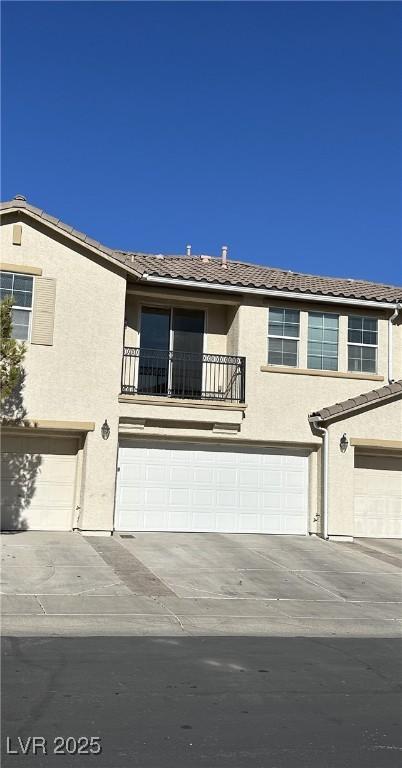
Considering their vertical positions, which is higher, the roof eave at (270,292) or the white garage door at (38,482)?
the roof eave at (270,292)

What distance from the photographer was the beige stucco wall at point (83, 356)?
53.1ft

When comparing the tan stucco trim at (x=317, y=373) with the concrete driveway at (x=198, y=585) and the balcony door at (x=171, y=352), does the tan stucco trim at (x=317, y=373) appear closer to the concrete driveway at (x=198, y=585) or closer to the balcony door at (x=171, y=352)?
the balcony door at (x=171, y=352)

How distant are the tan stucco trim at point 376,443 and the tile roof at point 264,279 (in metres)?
3.46

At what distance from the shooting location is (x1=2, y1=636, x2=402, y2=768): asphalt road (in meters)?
5.41

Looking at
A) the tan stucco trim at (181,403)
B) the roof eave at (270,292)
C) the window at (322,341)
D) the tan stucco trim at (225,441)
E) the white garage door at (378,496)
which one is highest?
the roof eave at (270,292)

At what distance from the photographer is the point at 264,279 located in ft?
62.0

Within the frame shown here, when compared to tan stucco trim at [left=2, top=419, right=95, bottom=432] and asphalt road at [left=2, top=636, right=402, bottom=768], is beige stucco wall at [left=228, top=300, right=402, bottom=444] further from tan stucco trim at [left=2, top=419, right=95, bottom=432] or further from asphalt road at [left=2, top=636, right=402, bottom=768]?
asphalt road at [left=2, top=636, right=402, bottom=768]

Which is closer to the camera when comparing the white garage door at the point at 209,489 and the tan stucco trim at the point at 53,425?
the tan stucco trim at the point at 53,425

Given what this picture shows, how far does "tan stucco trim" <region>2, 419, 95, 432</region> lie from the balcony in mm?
1459

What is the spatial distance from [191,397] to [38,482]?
404 centimetres

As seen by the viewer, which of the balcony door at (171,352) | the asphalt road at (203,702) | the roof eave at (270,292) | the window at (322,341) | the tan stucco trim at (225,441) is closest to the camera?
the asphalt road at (203,702)

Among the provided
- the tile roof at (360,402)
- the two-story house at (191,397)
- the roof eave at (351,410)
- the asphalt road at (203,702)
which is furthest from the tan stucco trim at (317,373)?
the asphalt road at (203,702)

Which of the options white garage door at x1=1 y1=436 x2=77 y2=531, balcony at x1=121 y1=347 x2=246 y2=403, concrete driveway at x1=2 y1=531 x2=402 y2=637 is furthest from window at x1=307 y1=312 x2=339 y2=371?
white garage door at x1=1 y1=436 x2=77 y2=531

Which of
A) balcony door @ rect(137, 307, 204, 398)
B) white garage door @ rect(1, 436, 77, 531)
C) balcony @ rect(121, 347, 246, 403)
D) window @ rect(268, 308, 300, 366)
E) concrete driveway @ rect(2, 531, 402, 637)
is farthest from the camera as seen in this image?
window @ rect(268, 308, 300, 366)
